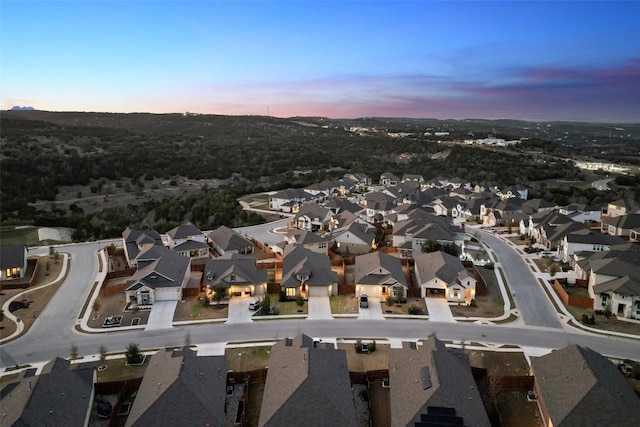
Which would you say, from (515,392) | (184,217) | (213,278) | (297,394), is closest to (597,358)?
(515,392)

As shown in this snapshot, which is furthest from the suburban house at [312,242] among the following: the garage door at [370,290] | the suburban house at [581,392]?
the suburban house at [581,392]

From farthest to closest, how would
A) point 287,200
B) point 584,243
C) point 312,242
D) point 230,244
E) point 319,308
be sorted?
point 287,200, point 230,244, point 312,242, point 584,243, point 319,308

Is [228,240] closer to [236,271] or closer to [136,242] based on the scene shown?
[136,242]

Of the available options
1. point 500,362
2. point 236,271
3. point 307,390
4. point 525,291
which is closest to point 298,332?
point 236,271

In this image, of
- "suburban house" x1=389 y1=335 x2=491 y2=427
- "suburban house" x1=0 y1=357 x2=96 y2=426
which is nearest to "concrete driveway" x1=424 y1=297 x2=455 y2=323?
"suburban house" x1=389 y1=335 x2=491 y2=427

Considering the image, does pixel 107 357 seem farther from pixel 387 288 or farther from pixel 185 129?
pixel 185 129

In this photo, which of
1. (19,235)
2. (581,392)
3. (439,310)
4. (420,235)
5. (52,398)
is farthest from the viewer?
(19,235)

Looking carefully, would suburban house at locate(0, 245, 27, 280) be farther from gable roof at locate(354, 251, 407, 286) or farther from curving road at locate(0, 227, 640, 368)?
gable roof at locate(354, 251, 407, 286)
